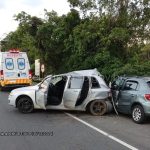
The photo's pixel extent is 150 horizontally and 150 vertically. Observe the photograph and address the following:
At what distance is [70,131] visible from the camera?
959 cm

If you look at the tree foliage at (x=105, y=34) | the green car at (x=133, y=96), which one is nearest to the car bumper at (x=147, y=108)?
the green car at (x=133, y=96)

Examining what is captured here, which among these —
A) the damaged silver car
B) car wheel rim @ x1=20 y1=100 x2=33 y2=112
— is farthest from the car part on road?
car wheel rim @ x1=20 y1=100 x2=33 y2=112

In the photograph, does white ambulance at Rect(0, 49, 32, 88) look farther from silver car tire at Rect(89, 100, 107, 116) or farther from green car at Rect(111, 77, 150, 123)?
green car at Rect(111, 77, 150, 123)

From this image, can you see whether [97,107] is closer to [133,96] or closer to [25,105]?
[133,96]

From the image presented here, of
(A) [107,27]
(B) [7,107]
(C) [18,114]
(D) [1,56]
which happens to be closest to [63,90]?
(C) [18,114]

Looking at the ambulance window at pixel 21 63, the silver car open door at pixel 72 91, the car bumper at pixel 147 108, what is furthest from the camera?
the ambulance window at pixel 21 63

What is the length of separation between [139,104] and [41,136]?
361 centimetres

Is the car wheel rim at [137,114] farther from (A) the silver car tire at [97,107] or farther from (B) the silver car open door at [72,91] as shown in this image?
(B) the silver car open door at [72,91]

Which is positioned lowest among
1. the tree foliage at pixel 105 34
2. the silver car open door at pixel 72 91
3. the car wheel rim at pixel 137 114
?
the car wheel rim at pixel 137 114

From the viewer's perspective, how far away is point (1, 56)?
2061 cm

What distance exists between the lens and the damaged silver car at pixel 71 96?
12.5m

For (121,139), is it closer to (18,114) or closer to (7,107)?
(18,114)

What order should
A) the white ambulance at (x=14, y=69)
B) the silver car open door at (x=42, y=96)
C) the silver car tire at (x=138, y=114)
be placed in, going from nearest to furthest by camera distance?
the silver car tire at (x=138, y=114) < the silver car open door at (x=42, y=96) < the white ambulance at (x=14, y=69)

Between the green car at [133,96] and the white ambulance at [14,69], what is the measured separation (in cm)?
976
